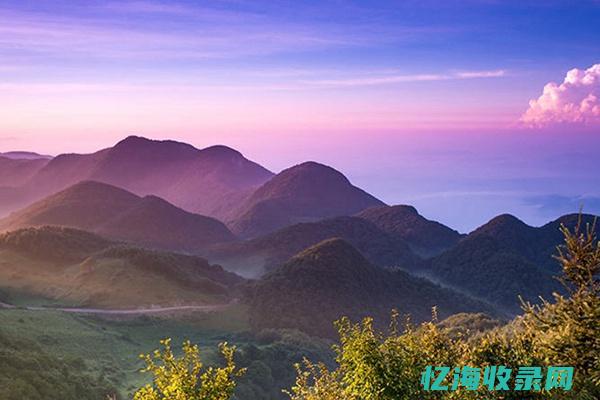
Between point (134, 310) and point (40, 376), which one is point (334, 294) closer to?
point (134, 310)

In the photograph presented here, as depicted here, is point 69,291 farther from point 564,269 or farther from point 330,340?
point 564,269

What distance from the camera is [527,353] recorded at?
65.2 ft

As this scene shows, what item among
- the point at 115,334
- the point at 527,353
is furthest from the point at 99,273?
the point at 527,353

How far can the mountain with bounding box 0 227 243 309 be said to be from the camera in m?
96.3

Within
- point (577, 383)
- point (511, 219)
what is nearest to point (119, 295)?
point (577, 383)

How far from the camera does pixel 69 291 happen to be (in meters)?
97.1

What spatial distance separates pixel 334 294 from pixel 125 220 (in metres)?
103

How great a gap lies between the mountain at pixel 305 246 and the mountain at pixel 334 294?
38.7 meters

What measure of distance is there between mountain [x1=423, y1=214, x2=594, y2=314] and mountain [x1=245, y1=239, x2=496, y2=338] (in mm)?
21466

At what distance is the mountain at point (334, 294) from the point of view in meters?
97.9

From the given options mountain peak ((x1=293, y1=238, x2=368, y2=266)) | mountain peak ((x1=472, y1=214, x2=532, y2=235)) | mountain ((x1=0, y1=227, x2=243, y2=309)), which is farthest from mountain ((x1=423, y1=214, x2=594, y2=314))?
mountain ((x1=0, y1=227, x2=243, y2=309))

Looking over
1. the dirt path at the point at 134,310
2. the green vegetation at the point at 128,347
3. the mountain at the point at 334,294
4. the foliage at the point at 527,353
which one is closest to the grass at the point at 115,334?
the green vegetation at the point at 128,347

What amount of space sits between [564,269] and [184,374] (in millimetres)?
15023

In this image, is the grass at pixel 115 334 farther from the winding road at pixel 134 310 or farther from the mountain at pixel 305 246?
the mountain at pixel 305 246
